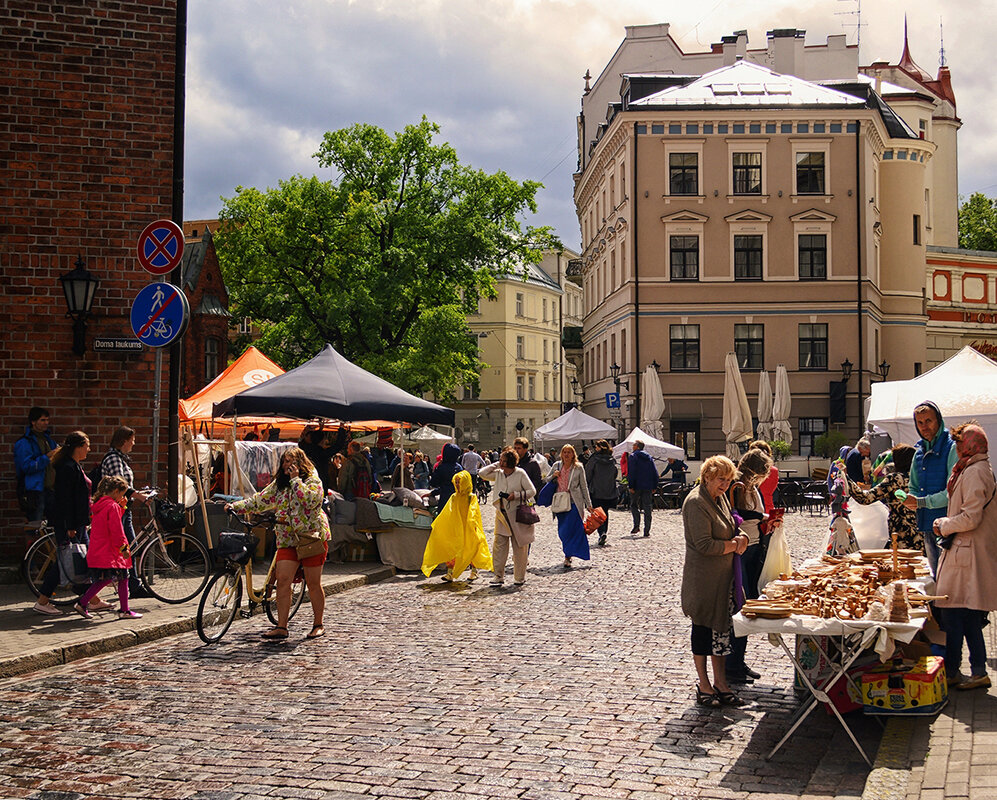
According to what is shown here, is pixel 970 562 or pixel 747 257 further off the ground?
pixel 747 257

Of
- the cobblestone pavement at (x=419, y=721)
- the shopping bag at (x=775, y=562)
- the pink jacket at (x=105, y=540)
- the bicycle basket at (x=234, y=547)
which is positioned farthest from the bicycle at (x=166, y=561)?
the shopping bag at (x=775, y=562)

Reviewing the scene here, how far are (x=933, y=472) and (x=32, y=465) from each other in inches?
364

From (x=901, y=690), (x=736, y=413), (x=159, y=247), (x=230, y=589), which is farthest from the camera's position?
(x=736, y=413)

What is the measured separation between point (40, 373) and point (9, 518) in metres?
1.73

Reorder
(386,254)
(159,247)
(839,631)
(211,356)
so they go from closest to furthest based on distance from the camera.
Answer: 1. (839,631)
2. (159,247)
3. (386,254)
4. (211,356)

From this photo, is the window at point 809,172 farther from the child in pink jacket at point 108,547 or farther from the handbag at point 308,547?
the child in pink jacket at point 108,547

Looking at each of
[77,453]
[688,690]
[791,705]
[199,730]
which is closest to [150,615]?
[77,453]

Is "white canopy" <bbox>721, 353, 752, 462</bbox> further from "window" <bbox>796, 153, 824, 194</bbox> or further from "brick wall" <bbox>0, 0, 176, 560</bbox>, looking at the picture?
"brick wall" <bbox>0, 0, 176, 560</bbox>

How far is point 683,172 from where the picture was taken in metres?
44.7

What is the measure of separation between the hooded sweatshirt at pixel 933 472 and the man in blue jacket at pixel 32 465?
357 inches

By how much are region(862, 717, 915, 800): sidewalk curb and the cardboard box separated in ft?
0.40

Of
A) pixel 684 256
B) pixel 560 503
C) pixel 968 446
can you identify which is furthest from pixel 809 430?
pixel 968 446

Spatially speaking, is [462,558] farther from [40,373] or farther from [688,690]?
[688,690]

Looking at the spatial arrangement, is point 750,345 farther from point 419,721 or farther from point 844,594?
point 419,721
